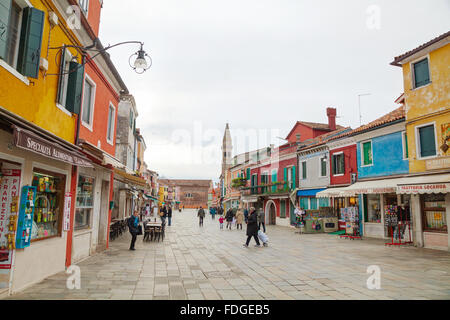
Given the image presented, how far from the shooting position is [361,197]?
17.0 meters

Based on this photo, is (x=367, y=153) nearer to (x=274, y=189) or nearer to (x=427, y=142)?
(x=427, y=142)

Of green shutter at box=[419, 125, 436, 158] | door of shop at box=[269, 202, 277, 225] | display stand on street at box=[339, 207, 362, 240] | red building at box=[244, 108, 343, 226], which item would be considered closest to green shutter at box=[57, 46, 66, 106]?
green shutter at box=[419, 125, 436, 158]

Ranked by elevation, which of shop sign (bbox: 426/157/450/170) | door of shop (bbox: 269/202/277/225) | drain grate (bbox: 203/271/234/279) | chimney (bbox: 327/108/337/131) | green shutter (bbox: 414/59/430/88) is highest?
chimney (bbox: 327/108/337/131)

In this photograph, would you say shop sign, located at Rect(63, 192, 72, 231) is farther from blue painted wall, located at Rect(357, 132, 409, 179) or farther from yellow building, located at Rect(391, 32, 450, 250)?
blue painted wall, located at Rect(357, 132, 409, 179)

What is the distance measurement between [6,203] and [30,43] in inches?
114

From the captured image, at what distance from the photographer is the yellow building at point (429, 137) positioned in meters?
11.5

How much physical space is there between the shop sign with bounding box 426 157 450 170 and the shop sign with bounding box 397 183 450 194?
3.95 ft

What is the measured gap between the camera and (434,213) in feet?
40.1

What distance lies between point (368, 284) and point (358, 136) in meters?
12.7

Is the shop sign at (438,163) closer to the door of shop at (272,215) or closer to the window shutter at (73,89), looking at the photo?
the window shutter at (73,89)

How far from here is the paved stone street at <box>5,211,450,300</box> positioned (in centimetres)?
546

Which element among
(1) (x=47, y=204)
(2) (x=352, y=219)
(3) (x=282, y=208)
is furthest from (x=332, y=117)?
(1) (x=47, y=204)

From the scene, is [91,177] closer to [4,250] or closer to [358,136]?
[4,250]

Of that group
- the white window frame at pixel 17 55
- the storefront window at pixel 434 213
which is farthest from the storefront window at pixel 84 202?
the storefront window at pixel 434 213
